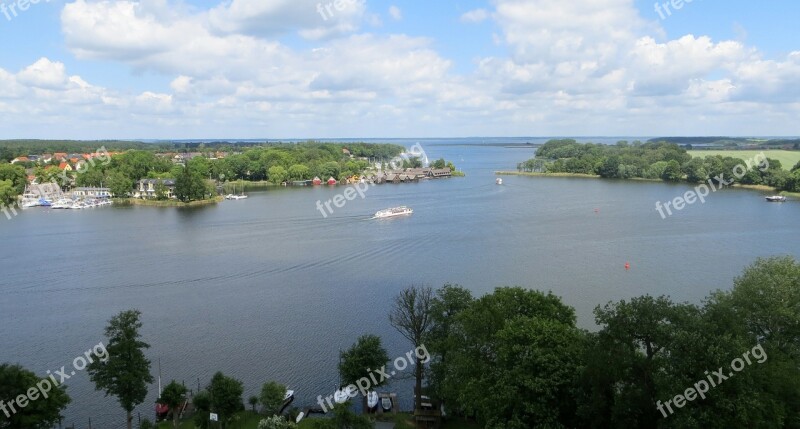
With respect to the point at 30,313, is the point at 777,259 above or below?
above

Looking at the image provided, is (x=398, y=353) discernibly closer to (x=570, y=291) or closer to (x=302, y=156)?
(x=570, y=291)

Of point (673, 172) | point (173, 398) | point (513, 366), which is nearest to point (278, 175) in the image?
point (673, 172)

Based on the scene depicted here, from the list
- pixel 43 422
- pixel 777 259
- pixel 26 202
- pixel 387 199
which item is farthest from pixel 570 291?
pixel 26 202

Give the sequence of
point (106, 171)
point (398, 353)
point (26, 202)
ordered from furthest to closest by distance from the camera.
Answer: point (106, 171) < point (26, 202) < point (398, 353)

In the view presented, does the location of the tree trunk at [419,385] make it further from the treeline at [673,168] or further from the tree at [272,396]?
the treeline at [673,168]

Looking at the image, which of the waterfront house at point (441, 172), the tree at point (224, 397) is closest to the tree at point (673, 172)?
the waterfront house at point (441, 172)

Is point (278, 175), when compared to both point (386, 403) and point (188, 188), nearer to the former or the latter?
point (188, 188)

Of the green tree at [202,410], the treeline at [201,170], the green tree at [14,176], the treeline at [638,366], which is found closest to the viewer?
the treeline at [638,366]
